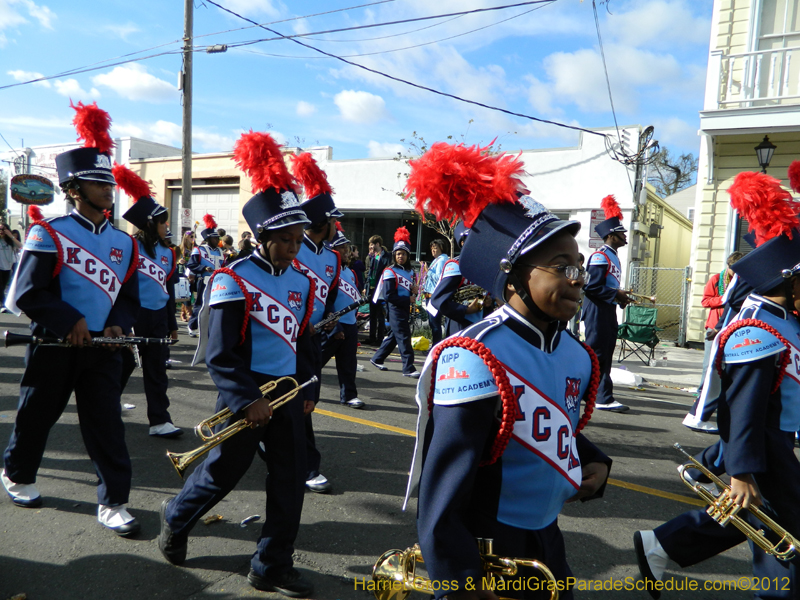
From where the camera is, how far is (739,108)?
11578 millimetres

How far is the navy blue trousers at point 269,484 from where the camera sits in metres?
2.95

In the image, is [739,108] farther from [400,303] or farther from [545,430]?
[545,430]

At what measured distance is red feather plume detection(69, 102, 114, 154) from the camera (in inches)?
169

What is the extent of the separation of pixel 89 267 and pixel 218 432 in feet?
5.22

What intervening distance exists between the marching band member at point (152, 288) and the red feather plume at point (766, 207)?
492cm

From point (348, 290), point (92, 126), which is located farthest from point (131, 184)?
point (348, 290)

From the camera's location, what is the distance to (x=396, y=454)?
5.29 m

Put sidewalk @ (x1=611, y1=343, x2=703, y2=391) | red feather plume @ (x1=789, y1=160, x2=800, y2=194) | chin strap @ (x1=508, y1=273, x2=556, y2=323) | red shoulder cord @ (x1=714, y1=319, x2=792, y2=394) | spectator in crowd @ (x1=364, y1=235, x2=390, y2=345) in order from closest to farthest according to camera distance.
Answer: chin strap @ (x1=508, y1=273, x2=556, y2=323)
red shoulder cord @ (x1=714, y1=319, x2=792, y2=394)
red feather plume @ (x1=789, y1=160, x2=800, y2=194)
sidewalk @ (x1=611, y1=343, x2=703, y2=391)
spectator in crowd @ (x1=364, y1=235, x2=390, y2=345)

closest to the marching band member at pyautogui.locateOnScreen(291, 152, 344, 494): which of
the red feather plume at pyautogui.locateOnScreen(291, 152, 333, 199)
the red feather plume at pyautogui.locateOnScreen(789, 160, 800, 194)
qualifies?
the red feather plume at pyautogui.locateOnScreen(291, 152, 333, 199)

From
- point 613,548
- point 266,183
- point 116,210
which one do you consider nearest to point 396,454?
point 613,548

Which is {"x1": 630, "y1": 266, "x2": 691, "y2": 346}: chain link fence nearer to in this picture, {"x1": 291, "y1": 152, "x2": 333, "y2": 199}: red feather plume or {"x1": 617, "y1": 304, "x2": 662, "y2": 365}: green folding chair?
{"x1": 617, "y1": 304, "x2": 662, "y2": 365}: green folding chair

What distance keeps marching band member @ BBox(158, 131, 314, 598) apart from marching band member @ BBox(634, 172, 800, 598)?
195 centimetres

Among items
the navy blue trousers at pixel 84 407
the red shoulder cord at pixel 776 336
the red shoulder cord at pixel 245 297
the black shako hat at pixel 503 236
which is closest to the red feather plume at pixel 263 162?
the red shoulder cord at pixel 245 297

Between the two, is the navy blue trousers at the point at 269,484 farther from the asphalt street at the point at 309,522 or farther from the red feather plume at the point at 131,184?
the red feather plume at the point at 131,184
